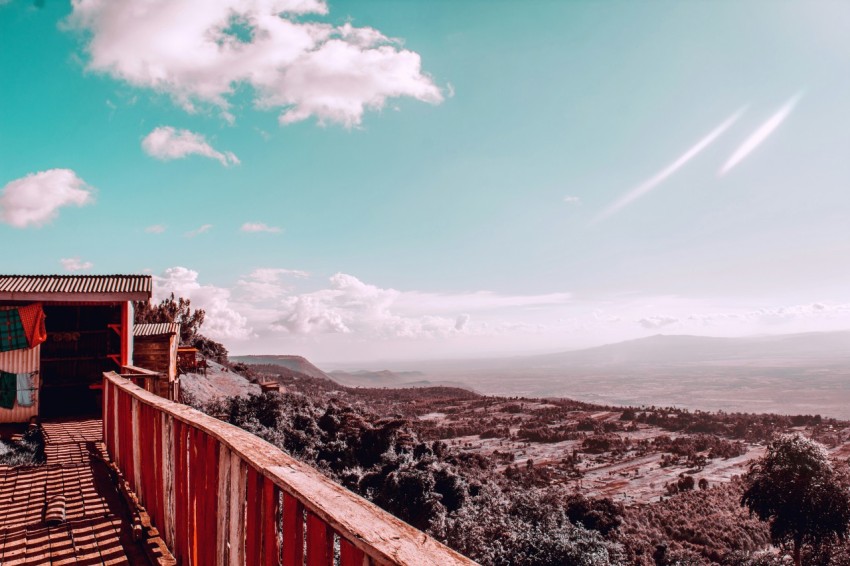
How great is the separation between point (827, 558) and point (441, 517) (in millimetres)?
14187

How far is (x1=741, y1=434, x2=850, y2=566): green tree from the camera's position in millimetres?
16875

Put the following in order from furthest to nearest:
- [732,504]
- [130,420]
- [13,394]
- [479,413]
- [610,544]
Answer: [479,413] → [732,504] → [610,544] → [13,394] → [130,420]

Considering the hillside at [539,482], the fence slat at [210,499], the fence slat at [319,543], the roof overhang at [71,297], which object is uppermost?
the roof overhang at [71,297]

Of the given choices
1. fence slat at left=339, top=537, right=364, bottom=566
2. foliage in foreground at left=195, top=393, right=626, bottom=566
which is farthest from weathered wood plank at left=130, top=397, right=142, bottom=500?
foliage in foreground at left=195, top=393, right=626, bottom=566

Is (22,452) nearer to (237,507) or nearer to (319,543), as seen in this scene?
(237,507)

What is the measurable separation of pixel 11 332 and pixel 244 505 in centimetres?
1182

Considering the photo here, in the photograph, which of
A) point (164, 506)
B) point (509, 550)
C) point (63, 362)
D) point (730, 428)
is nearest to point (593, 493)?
point (509, 550)

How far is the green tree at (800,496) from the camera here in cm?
1688

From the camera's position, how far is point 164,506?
13.3 ft

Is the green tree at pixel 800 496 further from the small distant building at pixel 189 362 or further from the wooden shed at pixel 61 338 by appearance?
the small distant building at pixel 189 362

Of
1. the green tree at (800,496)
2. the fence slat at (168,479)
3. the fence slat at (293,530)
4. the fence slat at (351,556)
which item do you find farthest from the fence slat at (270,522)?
the green tree at (800,496)

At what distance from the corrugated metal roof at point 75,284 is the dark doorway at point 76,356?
811 mm

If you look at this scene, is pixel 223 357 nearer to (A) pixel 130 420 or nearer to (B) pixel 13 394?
(B) pixel 13 394

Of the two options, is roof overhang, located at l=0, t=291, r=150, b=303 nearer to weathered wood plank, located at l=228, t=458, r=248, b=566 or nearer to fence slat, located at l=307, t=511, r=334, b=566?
weathered wood plank, located at l=228, t=458, r=248, b=566
